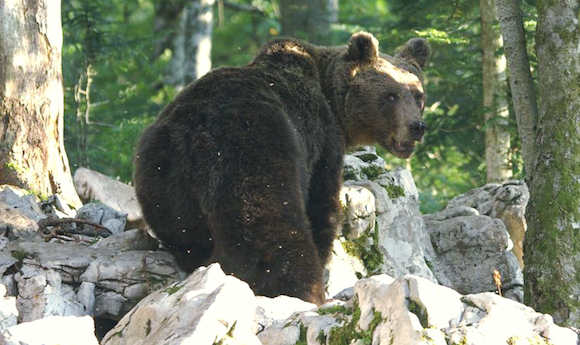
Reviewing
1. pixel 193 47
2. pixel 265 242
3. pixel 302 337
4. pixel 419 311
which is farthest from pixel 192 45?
pixel 419 311

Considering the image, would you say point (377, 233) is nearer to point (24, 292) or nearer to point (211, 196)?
point (211, 196)

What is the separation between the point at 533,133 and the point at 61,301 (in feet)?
13.1

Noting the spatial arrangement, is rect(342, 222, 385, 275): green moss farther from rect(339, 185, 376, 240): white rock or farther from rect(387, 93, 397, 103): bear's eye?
rect(387, 93, 397, 103): bear's eye

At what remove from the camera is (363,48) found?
8.52 m

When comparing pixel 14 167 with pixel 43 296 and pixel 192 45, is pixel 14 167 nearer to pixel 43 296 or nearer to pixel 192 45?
pixel 43 296

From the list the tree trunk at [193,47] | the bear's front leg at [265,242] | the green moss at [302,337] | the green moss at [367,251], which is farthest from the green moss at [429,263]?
the tree trunk at [193,47]

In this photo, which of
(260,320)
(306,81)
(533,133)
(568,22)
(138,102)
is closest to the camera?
(260,320)

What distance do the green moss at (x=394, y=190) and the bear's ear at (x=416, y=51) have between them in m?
1.33

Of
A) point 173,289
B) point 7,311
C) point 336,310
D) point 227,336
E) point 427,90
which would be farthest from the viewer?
point 427,90

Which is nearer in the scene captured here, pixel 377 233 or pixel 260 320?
pixel 260 320

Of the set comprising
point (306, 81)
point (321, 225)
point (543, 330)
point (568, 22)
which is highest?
point (568, 22)

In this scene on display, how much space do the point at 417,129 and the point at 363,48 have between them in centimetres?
93

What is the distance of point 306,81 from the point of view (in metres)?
8.04

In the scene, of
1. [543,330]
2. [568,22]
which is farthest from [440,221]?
[543,330]
